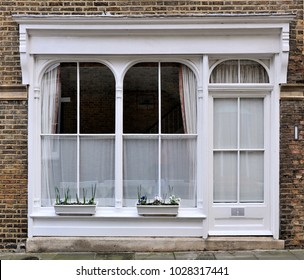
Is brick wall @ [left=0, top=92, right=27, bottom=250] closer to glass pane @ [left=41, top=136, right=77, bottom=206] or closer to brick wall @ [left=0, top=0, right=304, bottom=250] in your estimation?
brick wall @ [left=0, top=0, right=304, bottom=250]

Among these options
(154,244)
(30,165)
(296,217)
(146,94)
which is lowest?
(154,244)

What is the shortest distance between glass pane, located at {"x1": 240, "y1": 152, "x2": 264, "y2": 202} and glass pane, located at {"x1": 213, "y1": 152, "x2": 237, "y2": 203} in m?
0.14

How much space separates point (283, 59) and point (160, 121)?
7.55 feet

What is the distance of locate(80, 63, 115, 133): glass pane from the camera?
20.1ft

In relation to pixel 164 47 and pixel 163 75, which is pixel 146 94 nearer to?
pixel 163 75

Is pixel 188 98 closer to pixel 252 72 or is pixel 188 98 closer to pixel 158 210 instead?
pixel 252 72

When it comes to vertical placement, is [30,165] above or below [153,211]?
above

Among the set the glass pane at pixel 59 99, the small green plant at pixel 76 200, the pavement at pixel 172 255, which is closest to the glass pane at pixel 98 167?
the small green plant at pixel 76 200

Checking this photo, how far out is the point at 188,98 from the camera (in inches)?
243

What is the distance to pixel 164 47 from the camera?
594cm

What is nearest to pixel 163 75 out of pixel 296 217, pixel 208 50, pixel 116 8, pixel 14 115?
pixel 208 50

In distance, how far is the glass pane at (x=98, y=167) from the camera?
614 cm

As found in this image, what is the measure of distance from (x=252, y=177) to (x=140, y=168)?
198cm

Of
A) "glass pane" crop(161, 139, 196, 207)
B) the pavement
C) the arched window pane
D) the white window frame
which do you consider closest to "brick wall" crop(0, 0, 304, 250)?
the white window frame
